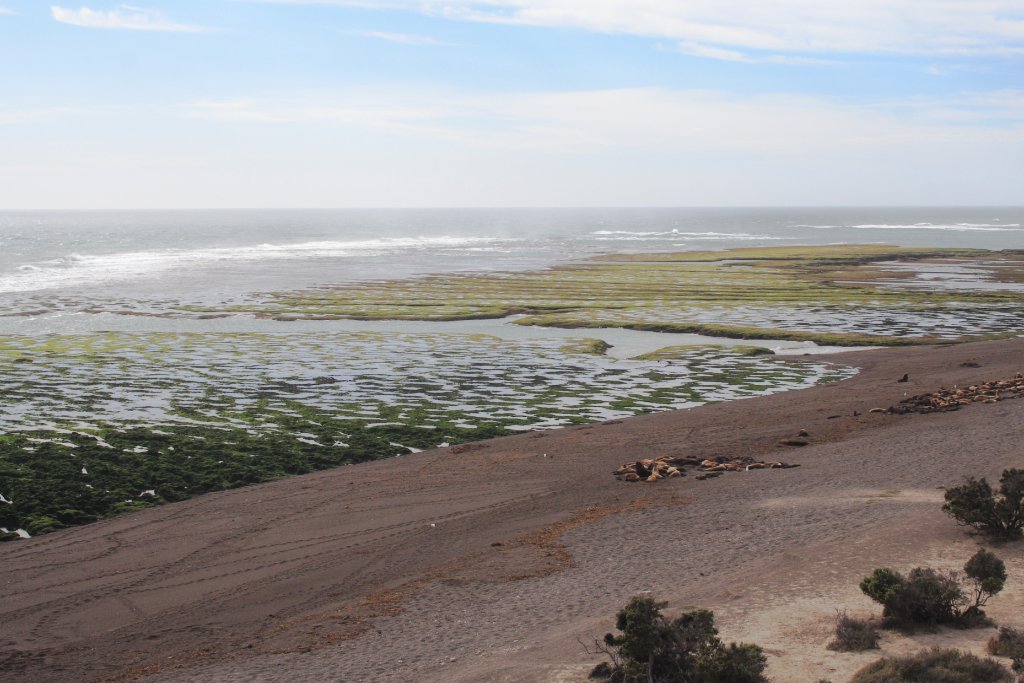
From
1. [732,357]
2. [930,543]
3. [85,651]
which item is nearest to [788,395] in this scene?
[732,357]

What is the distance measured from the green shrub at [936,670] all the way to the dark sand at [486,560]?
591 mm

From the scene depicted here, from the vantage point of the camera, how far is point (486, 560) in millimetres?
19547

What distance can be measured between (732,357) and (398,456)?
24435 millimetres

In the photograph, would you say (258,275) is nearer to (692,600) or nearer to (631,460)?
(631,460)

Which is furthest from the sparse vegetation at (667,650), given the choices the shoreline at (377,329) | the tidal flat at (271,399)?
the shoreline at (377,329)

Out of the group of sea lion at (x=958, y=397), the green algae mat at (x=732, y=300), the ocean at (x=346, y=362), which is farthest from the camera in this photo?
the green algae mat at (x=732, y=300)

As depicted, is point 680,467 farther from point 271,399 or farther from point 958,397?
point 271,399

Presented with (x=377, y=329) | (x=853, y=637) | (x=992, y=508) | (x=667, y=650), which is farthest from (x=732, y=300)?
(x=667, y=650)

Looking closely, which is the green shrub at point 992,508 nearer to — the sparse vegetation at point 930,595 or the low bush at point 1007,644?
the sparse vegetation at point 930,595

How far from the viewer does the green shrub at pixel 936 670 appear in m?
12.0

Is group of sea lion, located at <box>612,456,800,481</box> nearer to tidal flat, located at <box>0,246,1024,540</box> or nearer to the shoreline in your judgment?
tidal flat, located at <box>0,246,1024,540</box>

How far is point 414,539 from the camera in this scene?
21188 mm

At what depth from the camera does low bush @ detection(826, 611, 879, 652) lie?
13594 millimetres

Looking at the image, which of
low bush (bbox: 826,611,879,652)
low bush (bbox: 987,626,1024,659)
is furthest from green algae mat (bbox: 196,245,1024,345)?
low bush (bbox: 987,626,1024,659)
